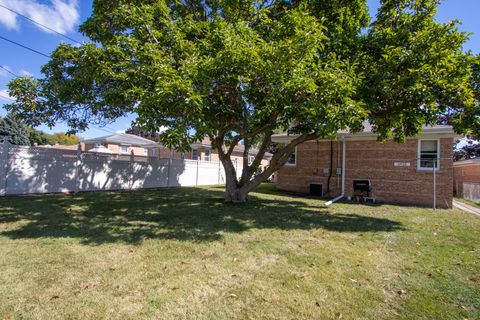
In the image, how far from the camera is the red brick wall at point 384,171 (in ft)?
39.8

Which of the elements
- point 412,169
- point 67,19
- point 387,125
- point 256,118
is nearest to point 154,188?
point 67,19

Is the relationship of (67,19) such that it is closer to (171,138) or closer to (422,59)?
(171,138)

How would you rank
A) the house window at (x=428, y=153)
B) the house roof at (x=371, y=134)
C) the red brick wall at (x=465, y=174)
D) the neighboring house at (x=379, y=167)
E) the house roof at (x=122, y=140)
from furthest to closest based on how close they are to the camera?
the house roof at (x=122, y=140)
the red brick wall at (x=465, y=174)
the house window at (x=428, y=153)
the neighboring house at (x=379, y=167)
the house roof at (x=371, y=134)

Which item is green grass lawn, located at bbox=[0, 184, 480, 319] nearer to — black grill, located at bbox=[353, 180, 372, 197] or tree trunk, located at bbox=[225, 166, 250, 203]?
tree trunk, located at bbox=[225, 166, 250, 203]

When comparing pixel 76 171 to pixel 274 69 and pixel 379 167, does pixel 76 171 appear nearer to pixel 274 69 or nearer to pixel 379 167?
pixel 274 69

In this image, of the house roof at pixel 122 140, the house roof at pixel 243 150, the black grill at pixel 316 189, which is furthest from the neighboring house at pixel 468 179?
the house roof at pixel 122 140

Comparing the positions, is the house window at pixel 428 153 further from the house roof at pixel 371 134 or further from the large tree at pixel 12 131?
the large tree at pixel 12 131

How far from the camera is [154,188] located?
1553 centimetres

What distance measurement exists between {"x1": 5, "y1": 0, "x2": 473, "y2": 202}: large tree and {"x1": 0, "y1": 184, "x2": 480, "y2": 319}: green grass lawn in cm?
238

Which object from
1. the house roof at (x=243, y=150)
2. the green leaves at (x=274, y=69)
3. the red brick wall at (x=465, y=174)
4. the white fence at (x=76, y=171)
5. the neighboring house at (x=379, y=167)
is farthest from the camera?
the house roof at (x=243, y=150)

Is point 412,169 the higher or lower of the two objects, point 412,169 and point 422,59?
the lower

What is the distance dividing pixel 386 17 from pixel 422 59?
2344mm

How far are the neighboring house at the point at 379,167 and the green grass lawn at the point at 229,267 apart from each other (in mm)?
4935

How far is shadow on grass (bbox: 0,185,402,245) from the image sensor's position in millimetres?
5879
